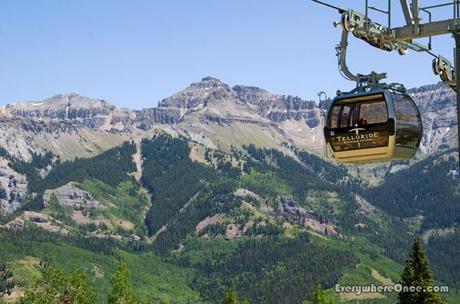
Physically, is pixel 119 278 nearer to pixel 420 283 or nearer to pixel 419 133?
pixel 420 283

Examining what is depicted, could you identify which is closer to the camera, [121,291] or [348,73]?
[348,73]

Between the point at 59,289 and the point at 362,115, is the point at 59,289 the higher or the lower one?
the lower one

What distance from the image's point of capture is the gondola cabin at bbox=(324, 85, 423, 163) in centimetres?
2309

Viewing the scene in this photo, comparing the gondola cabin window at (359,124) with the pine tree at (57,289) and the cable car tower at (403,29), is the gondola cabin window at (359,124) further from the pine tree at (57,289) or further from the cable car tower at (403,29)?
the pine tree at (57,289)

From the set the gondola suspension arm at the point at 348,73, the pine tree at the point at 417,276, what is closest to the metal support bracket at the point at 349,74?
the gondola suspension arm at the point at 348,73

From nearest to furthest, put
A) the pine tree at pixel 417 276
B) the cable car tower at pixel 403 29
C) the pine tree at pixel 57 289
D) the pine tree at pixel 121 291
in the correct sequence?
the cable car tower at pixel 403 29, the pine tree at pixel 417 276, the pine tree at pixel 57 289, the pine tree at pixel 121 291

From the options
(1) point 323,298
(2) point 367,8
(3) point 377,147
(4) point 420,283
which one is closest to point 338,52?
(2) point 367,8

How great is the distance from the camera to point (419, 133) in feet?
77.8

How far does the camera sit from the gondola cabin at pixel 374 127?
23.1m

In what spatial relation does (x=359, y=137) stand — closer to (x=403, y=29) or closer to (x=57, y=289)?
(x=403, y=29)

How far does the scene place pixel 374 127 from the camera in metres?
23.2

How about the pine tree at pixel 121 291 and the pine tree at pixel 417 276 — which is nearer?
the pine tree at pixel 417 276

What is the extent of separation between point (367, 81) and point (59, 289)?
8171 cm

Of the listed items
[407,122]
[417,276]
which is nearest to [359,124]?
[407,122]
